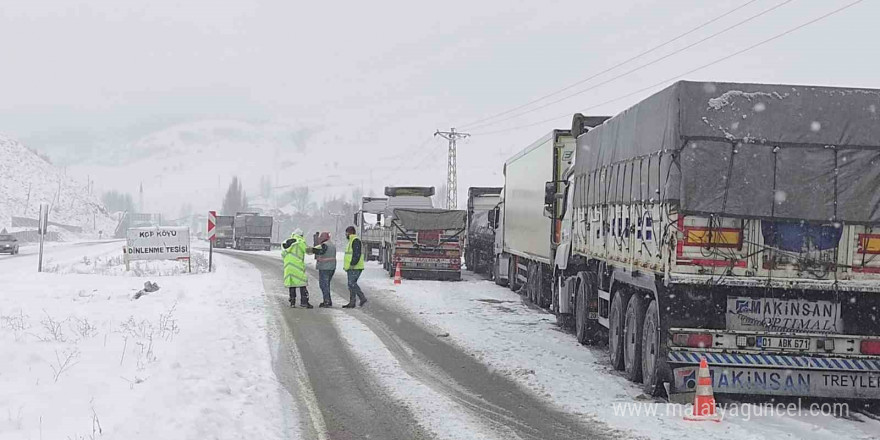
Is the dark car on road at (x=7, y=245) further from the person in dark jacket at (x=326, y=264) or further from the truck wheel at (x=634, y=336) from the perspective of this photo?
the truck wheel at (x=634, y=336)

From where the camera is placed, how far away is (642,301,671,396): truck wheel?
8789 millimetres

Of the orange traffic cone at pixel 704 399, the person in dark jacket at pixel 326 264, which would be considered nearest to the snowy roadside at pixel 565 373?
the orange traffic cone at pixel 704 399

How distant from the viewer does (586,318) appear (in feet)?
42.3

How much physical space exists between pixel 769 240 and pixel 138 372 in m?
6.89

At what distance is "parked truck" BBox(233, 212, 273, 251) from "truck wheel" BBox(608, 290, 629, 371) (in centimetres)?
5753

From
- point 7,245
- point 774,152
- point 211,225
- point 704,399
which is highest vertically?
point 774,152

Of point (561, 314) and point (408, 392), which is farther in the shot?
point (561, 314)

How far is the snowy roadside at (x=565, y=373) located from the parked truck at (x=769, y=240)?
20.4 inches

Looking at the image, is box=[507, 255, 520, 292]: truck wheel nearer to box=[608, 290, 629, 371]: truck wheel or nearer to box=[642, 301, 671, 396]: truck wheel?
box=[608, 290, 629, 371]: truck wheel

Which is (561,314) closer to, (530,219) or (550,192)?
(550,192)

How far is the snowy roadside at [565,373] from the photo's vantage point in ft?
25.0

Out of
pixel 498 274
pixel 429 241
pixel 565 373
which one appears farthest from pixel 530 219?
pixel 565 373

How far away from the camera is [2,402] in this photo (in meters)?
7.50

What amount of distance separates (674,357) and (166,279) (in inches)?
768
